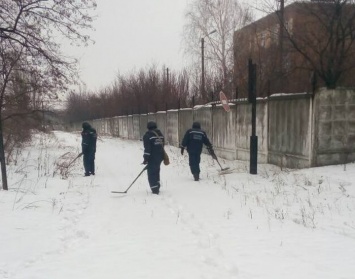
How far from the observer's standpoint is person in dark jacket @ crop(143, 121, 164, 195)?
8266 millimetres

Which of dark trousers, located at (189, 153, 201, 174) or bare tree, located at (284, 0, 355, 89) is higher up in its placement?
bare tree, located at (284, 0, 355, 89)

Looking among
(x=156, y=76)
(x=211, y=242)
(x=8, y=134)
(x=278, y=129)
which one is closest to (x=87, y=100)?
(x=156, y=76)

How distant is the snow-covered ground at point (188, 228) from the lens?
394 cm

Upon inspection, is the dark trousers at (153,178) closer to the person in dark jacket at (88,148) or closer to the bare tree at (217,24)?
the person in dark jacket at (88,148)

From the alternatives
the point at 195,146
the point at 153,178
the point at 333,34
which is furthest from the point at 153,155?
the point at 333,34

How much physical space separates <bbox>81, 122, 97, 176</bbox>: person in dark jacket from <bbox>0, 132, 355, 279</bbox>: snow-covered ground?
5.89ft

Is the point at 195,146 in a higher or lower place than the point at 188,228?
higher

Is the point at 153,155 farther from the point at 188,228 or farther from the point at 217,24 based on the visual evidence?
the point at 217,24

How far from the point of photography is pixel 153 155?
8453 millimetres

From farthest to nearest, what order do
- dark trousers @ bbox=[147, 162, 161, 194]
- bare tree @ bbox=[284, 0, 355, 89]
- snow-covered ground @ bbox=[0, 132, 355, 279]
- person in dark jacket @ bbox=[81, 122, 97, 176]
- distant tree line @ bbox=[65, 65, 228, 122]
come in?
distant tree line @ bbox=[65, 65, 228, 122] → person in dark jacket @ bbox=[81, 122, 97, 176] → bare tree @ bbox=[284, 0, 355, 89] → dark trousers @ bbox=[147, 162, 161, 194] → snow-covered ground @ bbox=[0, 132, 355, 279]

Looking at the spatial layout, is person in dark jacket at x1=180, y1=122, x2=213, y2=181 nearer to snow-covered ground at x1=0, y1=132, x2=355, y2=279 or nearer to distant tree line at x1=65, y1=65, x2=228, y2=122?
snow-covered ground at x1=0, y1=132, x2=355, y2=279

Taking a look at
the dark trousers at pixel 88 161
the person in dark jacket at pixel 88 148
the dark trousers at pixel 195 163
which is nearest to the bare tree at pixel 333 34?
the dark trousers at pixel 195 163

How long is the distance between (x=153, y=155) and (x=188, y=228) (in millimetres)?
3225

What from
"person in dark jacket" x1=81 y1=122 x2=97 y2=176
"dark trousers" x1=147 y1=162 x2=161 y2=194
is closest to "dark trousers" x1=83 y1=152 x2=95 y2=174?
"person in dark jacket" x1=81 y1=122 x2=97 y2=176
